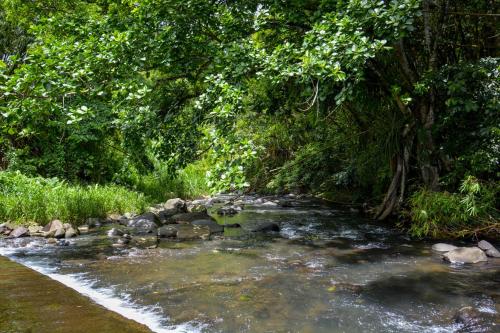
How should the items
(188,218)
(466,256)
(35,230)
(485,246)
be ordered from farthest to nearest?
1. (188,218)
2. (35,230)
3. (485,246)
4. (466,256)

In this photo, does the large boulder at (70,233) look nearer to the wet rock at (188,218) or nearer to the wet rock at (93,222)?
the wet rock at (93,222)

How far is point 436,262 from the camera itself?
7.10 meters

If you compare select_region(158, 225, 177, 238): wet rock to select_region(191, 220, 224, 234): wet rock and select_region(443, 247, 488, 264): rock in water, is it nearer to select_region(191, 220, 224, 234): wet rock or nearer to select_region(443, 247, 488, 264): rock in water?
select_region(191, 220, 224, 234): wet rock

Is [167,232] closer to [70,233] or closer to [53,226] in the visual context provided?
[70,233]

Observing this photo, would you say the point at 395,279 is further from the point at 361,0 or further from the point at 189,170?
the point at 189,170

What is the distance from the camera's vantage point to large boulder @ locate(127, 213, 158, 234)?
9.90 metres

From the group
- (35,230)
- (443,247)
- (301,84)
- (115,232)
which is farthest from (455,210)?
(35,230)

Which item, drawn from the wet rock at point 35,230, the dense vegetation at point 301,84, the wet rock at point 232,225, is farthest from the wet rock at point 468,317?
the wet rock at point 35,230

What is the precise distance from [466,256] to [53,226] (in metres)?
7.98

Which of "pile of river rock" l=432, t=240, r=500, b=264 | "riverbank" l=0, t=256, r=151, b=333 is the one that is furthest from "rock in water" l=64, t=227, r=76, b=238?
"pile of river rock" l=432, t=240, r=500, b=264

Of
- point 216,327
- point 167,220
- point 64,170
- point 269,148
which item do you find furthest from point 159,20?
point 269,148

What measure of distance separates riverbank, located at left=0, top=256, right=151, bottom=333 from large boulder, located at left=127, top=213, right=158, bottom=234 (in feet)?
12.6

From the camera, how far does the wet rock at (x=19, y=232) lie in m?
8.97

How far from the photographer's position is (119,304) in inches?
204
